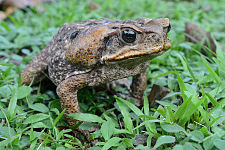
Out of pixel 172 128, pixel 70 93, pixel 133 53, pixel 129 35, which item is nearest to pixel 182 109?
pixel 172 128

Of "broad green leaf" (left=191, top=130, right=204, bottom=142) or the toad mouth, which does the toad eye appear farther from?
"broad green leaf" (left=191, top=130, right=204, bottom=142)

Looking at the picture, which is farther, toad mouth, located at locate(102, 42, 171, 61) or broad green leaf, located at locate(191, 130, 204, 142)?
toad mouth, located at locate(102, 42, 171, 61)

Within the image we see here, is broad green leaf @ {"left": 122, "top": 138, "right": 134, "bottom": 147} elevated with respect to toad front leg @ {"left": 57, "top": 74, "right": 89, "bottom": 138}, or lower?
lower

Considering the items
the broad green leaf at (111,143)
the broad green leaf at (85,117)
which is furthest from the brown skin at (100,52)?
the broad green leaf at (111,143)

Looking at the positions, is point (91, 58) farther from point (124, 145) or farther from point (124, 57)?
point (124, 145)

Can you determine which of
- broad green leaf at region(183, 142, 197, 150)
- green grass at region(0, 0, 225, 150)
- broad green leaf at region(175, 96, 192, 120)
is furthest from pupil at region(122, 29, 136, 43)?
broad green leaf at region(183, 142, 197, 150)

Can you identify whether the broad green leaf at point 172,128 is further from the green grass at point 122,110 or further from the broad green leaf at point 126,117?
the broad green leaf at point 126,117

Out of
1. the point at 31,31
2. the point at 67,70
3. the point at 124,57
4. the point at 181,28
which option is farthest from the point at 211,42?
the point at 31,31

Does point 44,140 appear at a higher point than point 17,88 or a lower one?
lower

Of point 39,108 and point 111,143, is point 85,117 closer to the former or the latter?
point 111,143
